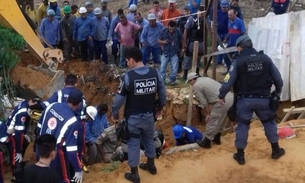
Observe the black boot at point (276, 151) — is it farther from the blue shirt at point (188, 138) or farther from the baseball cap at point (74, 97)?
the baseball cap at point (74, 97)

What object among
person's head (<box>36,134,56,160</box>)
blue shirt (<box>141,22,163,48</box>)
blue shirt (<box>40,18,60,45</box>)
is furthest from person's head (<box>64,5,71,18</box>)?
person's head (<box>36,134,56,160</box>)

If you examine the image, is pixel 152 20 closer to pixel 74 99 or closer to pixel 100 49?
pixel 100 49

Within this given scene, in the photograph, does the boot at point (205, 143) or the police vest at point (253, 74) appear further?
the boot at point (205, 143)

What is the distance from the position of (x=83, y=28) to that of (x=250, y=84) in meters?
7.36

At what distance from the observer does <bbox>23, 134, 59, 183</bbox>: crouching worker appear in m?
5.37

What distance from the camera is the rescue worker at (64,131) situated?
6.96 meters

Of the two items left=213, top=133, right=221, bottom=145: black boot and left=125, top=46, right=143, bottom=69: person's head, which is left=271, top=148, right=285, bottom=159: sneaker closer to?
left=213, top=133, right=221, bottom=145: black boot

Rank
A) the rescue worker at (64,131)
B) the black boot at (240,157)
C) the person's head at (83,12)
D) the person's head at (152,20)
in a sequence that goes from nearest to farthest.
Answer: the rescue worker at (64,131) < the black boot at (240,157) < the person's head at (152,20) < the person's head at (83,12)

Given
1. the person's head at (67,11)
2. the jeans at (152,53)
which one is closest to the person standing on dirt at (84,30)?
the person's head at (67,11)

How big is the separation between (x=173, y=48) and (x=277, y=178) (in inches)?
222

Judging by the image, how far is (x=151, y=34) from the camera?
13445mm

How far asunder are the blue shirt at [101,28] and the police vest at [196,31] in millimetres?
2654

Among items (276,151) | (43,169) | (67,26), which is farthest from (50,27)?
(43,169)

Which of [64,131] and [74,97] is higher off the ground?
[74,97]
